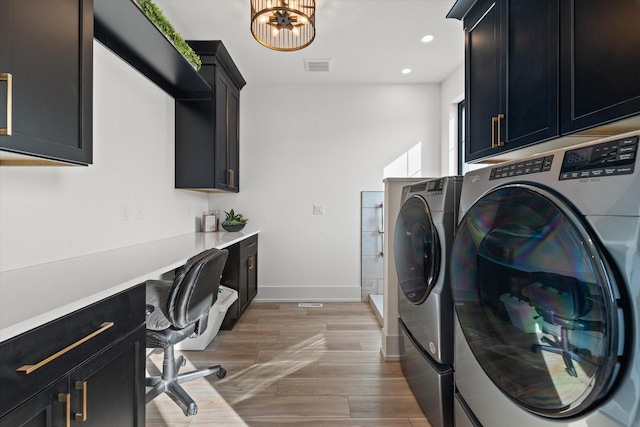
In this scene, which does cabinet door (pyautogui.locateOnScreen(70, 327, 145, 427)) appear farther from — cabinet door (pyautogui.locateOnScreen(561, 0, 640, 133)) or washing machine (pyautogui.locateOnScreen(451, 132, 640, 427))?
cabinet door (pyautogui.locateOnScreen(561, 0, 640, 133))

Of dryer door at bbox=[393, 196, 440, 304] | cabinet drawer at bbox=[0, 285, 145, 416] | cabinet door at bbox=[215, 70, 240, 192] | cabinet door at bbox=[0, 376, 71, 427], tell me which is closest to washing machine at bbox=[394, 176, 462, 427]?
dryer door at bbox=[393, 196, 440, 304]

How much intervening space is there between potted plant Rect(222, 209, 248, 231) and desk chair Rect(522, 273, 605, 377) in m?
2.99

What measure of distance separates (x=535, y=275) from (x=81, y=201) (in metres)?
2.08

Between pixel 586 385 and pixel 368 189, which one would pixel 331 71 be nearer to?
pixel 368 189

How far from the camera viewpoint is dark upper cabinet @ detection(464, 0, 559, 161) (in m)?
1.41

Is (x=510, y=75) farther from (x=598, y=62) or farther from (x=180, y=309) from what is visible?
(x=180, y=309)

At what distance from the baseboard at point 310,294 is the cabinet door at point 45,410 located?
10.00 feet

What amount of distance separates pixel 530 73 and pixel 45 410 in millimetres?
2125

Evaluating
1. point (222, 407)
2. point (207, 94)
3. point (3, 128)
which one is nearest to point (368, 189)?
point (207, 94)

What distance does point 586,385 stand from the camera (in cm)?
76

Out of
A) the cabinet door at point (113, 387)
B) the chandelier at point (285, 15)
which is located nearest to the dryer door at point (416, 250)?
the chandelier at point (285, 15)

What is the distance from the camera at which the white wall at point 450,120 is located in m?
3.52

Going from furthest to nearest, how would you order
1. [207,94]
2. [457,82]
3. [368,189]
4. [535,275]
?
1. [368,189]
2. [457,82]
3. [207,94]
4. [535,275]

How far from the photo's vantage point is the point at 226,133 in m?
3.29
